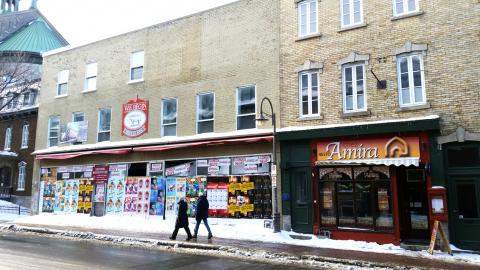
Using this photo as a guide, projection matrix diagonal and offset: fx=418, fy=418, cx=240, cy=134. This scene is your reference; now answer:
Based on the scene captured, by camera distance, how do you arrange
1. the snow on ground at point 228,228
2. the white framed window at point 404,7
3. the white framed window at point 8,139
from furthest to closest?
1. the white framed window at point 8,139
2. the white framed window at point 404,7
3. the snow on ground at point 228,228

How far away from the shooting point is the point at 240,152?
17953 mm

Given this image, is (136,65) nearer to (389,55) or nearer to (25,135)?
(389,55)

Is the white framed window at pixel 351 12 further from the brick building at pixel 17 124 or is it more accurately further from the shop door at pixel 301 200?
the brick building at pixel 17 124

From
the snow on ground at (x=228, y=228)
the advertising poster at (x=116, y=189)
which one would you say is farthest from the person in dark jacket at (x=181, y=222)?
the advertising poster at (x=116, y=189)

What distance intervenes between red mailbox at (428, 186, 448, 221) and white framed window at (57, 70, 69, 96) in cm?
2119

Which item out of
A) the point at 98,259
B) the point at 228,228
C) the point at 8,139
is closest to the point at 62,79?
the point at 8,139

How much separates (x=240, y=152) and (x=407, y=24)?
8.18m

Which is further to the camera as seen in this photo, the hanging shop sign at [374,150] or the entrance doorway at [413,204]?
the entrance doorway at [413,204]

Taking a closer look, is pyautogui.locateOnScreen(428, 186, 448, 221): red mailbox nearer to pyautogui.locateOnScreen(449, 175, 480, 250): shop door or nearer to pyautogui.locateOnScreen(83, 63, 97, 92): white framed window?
pyautogui.locateOnScreen(449, 175, 480, 250): shop door

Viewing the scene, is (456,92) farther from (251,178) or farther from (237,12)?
(237,12)

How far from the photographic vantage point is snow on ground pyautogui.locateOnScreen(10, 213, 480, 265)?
1315cm

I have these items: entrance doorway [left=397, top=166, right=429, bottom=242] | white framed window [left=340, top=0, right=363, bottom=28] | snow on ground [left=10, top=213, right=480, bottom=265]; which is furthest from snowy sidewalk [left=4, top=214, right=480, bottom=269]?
white framed window [left=340, top=0, right=363, bottom=28]

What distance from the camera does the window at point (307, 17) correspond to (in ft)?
56.2

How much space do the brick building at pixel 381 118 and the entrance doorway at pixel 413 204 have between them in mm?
35
